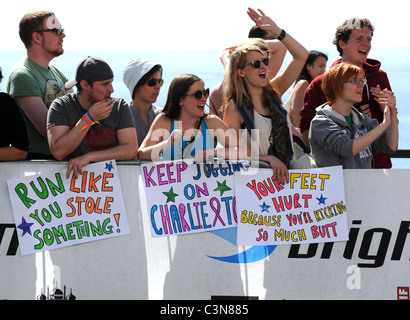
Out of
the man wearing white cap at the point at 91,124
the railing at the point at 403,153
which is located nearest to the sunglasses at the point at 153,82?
the man wearing white cap at the point at 91,124

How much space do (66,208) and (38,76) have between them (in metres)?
1.25

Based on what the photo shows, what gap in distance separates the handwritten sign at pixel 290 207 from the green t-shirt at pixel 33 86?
5.65ft

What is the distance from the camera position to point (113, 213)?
18.1 feet

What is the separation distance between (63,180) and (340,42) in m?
2.74

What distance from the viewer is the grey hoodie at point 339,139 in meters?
5.34

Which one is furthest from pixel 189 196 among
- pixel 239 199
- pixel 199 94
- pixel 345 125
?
pixel 345 125

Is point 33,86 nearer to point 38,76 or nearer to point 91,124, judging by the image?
point 38,76

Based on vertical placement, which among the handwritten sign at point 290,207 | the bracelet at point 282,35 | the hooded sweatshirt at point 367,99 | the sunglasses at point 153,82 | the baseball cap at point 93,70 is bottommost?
the handwritten sign at point 290,207

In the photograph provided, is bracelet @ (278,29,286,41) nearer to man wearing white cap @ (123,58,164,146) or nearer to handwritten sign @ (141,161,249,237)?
man wearing white cap @ (123,58,164,146)

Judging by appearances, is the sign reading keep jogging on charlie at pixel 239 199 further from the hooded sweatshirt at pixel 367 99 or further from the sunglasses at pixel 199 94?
the hooded sweatshirt at pixel 367 99

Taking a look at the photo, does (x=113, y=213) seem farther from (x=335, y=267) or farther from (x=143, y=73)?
(x=335, y=267)

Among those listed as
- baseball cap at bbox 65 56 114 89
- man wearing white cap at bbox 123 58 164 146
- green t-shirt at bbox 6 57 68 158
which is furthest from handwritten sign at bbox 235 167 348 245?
green t-shirt at bbox 6 57 68 158

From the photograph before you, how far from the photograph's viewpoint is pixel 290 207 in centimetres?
557

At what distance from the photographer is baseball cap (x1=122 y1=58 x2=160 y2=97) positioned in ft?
20.1
